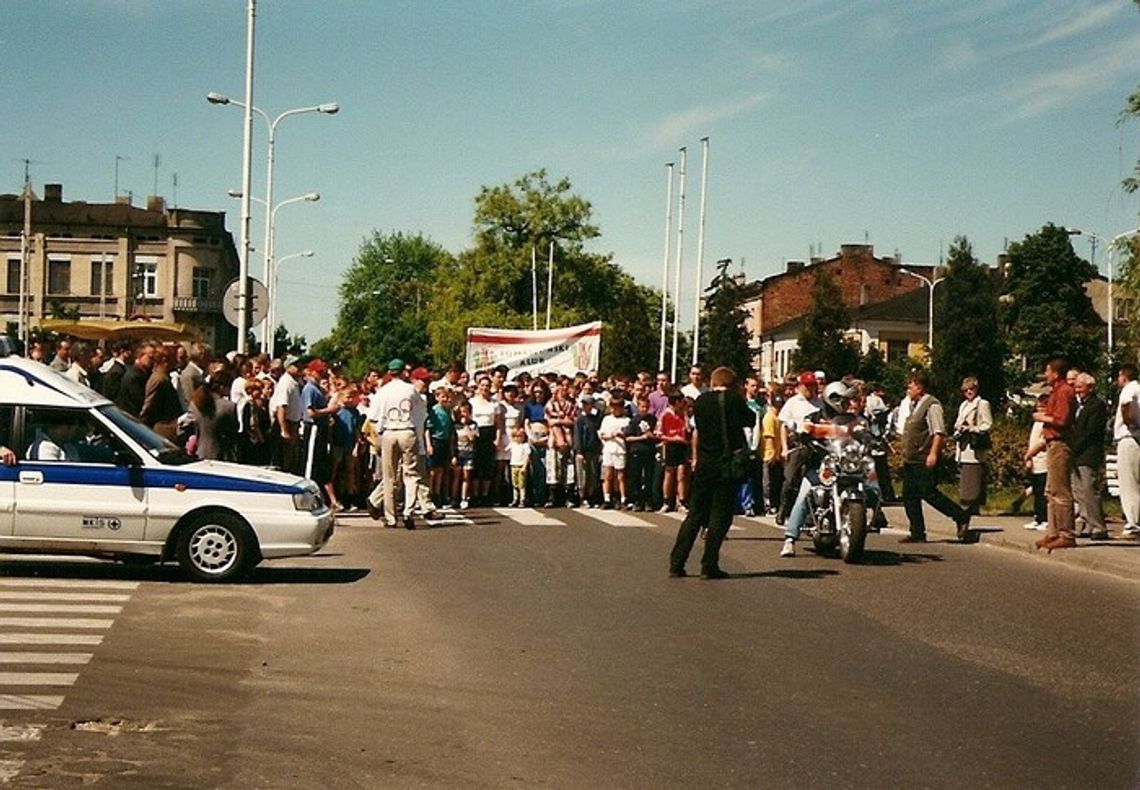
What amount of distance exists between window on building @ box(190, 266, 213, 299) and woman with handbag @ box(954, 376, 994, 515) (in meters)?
105

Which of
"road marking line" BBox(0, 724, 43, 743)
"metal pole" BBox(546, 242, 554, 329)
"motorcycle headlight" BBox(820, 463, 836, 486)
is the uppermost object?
"metal pole" BBox(546, 242, 554, 329)

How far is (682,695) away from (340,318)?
148 metres

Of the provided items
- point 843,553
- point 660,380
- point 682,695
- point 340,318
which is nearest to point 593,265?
point 340,318

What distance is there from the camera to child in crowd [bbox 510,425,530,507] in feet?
89.5

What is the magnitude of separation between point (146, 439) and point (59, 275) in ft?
356

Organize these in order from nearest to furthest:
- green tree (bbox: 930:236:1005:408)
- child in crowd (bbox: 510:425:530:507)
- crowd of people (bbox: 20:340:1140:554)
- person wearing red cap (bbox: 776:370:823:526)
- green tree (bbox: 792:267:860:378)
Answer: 1. crowd of people (bbox: 20:340:1140:554)
2. person wearing red cap (bbox: 776:370:823:526)
3. child in crowd (bbox: 510:425:530:507)
4. green tree (bbox: 930:236:1005:408)
5. green tree (bbox: 792:267:860:378)

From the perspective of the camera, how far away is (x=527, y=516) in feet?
80.7

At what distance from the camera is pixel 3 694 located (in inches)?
367

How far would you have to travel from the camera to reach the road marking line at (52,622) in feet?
39.4

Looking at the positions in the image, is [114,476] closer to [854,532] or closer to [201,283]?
[854,532]

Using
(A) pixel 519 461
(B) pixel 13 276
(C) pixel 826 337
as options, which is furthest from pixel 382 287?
(A) pixel 519 461

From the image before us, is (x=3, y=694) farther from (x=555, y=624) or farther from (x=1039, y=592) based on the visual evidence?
(x=1039, y=592)

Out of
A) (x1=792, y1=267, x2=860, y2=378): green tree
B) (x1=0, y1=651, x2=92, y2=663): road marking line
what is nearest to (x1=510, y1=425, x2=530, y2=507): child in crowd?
(x1=0, y1=651, x2=92, y2=663): road marking line

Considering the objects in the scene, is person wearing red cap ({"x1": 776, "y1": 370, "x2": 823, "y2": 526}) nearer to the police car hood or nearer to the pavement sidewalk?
the pavement sidewalk
